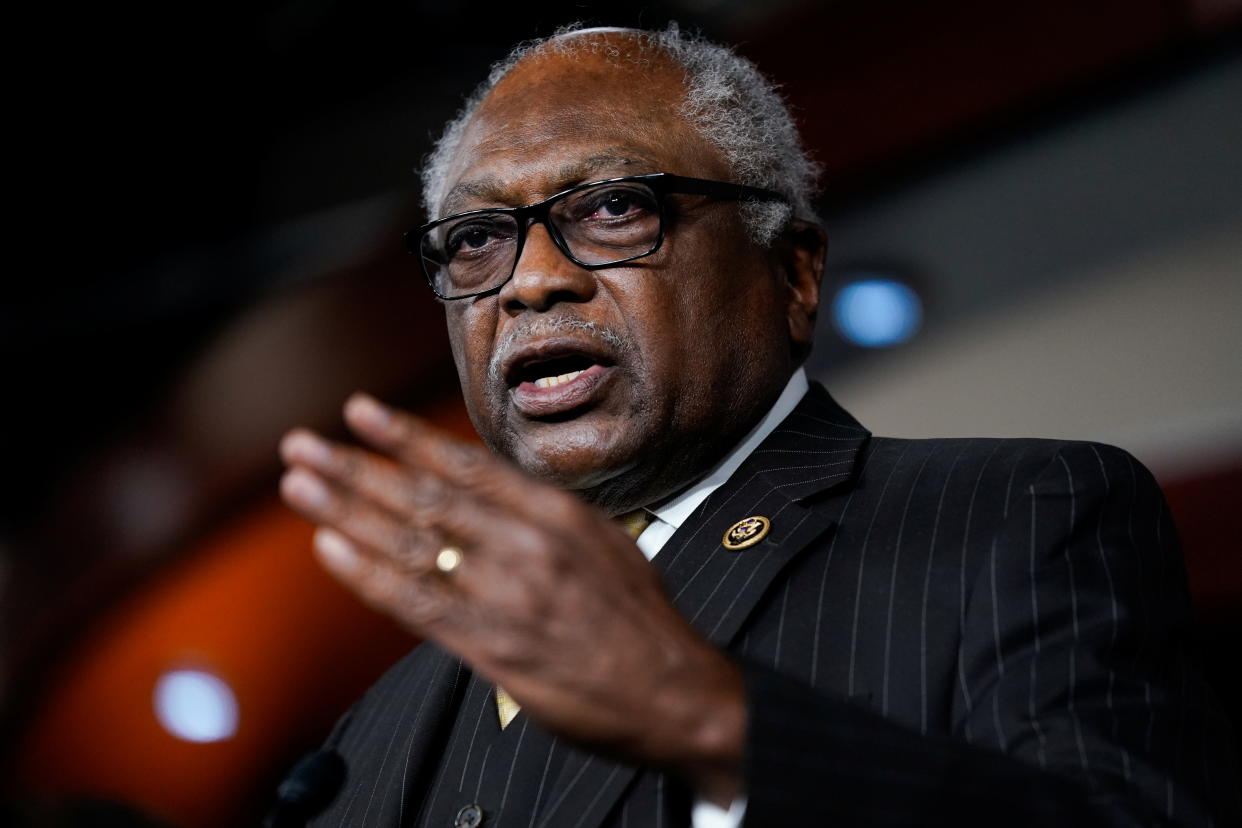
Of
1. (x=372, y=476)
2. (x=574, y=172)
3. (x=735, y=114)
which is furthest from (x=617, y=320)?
(x=372, y=476)

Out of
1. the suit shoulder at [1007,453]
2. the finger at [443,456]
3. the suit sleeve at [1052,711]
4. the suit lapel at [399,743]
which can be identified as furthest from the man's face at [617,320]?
the finger at [443,456]

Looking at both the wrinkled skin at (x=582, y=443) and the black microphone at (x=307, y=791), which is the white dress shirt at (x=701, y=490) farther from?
the black microphone at (x=307, y=791)

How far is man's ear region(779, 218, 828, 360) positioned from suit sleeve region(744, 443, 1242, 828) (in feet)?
2.00

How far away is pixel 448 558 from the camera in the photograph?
1.01 m

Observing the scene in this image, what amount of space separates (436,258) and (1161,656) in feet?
4.20

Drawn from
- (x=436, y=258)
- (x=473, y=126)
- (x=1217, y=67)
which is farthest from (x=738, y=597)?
(x=1217, y=67)

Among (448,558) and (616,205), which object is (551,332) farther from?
(448,558)

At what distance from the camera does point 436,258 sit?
6.86 feet

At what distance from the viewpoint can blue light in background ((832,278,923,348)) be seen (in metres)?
3.92

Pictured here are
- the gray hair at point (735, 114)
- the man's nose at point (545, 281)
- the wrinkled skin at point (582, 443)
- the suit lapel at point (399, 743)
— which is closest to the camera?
the wrinkled skin at point (582, 443)

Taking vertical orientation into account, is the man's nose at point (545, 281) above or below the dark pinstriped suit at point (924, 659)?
above

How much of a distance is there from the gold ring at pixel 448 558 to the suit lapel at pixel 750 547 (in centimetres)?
37

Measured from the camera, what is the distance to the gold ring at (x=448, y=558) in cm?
101

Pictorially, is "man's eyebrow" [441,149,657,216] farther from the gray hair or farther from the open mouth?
the open mouth
